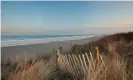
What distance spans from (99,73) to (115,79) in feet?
0.80

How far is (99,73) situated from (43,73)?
1208 millimetres

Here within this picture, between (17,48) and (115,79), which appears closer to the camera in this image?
(115,79)

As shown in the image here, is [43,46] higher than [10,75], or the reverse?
[10,75]

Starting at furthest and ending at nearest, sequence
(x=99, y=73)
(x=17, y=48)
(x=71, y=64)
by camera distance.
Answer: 1. (x=17, y=48)
2. (x=71, y=64)
3. (x=99, y=73)

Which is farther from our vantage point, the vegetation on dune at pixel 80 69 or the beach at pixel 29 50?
the beach at pixel 29 50

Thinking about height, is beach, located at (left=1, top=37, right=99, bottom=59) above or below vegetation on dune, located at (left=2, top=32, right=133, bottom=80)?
below

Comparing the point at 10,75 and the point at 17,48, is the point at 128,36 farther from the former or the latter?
the point at 10,75

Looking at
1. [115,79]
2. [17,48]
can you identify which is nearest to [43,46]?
[17,48]

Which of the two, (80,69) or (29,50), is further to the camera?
(29,50)

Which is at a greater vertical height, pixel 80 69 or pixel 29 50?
pixel 80 69

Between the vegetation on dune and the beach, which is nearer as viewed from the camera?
the vegetation on dune

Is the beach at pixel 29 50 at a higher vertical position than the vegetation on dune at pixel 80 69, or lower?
lower

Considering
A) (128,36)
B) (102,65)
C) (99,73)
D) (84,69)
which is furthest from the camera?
(128,36)

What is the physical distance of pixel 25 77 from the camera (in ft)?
15.2
